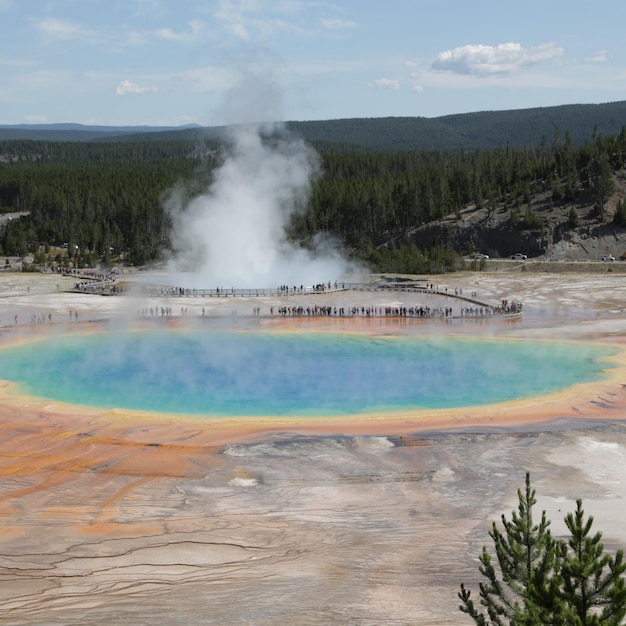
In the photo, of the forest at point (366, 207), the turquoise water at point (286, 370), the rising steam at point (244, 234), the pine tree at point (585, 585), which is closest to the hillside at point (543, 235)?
the forest at point (366, 207)

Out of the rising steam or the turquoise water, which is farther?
the rising steam

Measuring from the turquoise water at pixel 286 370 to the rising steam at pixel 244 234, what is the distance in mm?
17672

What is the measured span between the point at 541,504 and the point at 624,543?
2.02m

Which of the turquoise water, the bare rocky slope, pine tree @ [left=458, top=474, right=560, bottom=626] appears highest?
the bare rocky slope

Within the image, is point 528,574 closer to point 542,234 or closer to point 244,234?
point 244,234

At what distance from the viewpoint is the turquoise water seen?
25.0 meters

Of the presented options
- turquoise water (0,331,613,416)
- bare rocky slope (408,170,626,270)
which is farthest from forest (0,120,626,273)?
turquoise water (0,331,613,416)

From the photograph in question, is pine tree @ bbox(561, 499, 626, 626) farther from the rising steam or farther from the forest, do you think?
the forest

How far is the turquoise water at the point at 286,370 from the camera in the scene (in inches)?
983

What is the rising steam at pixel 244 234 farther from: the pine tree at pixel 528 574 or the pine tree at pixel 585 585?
the pine tree at pixel 585 585

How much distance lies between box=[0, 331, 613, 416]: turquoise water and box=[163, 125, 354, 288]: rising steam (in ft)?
58.0

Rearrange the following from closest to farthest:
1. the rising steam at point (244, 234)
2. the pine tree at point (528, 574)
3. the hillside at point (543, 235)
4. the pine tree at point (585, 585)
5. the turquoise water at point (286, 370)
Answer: the pine tree at point (585, 585) < the pine tree at point (528, 574) < the turquoise water at point (286, 370) < the rising steam at point (244, 234) < the hillside at point (543, 235)

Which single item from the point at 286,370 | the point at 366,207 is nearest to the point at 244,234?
the point at 366,207

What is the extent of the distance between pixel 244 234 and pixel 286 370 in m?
27.7
